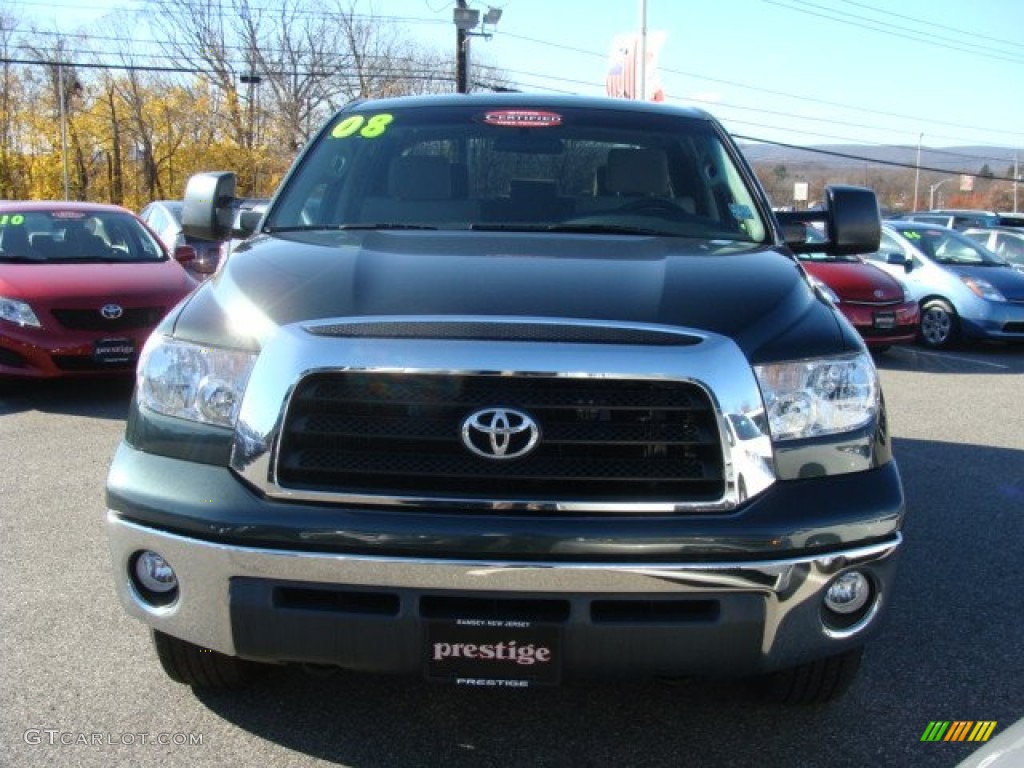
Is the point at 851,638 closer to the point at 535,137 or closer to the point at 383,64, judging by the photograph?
the point at 535,137

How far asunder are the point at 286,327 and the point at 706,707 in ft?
5.53

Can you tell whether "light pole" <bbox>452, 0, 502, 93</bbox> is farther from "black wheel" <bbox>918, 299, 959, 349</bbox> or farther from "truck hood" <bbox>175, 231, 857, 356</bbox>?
"truck hood" <bbox>175, 231, 857, 356</bbox>

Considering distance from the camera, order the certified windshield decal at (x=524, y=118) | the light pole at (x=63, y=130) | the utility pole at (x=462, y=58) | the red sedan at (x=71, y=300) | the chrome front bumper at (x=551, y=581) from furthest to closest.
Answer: the light pole at (x=63, y=130)
the utility pole at (x=462, y=58)
the red sedan at (x=71, y=300)
the certified windshield decal at (x=524, y=118)
the chrome front bumper at (x=551, y=581)

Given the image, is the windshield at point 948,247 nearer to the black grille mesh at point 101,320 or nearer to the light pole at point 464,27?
the black grille mesh at point 101,320

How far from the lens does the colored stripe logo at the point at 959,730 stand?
3.08 m

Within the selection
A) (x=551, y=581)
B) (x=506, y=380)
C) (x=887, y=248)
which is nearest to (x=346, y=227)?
(x=506, y=380)

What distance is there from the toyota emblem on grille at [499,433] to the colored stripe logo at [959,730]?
153 centimetres

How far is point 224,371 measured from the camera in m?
2.72

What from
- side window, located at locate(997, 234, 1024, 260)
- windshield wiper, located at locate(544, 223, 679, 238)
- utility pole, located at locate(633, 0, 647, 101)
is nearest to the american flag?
utility pole, located at locate(633, 0, 647, 101)

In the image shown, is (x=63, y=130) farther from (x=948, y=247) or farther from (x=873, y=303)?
(x=873, y=303)

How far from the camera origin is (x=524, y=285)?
283 centimetres

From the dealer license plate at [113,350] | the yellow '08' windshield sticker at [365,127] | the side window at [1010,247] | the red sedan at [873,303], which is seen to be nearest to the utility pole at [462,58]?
the side window at [1010,247]

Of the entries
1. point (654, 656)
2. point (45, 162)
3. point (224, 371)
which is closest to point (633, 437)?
point (654, 656)

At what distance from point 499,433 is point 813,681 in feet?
4.12
